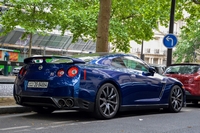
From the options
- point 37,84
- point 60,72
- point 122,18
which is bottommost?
point 37,84

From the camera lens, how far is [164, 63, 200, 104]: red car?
40.0 ft

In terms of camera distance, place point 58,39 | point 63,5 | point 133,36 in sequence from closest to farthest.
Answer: point 63,5 < point 133,36 < point 58,39

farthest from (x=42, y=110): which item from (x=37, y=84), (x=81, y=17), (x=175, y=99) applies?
(x=81, y=17)

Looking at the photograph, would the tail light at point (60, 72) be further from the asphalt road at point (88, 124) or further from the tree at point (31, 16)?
the tree at point (31, 16)

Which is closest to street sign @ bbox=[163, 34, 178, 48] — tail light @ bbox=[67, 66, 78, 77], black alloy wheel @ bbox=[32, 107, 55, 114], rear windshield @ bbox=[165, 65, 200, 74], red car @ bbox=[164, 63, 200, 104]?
rear windshield @ bbox=[165, 65, 200, 74]

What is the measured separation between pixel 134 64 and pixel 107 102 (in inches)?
58.5

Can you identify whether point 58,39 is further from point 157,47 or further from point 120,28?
point 120,28

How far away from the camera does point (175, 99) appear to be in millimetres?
10062

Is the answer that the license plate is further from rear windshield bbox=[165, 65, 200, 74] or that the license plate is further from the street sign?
the street sign

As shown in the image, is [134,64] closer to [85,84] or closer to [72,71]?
[85,84]

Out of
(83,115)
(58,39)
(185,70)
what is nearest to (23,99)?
(83,115)

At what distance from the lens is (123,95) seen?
27.2ft

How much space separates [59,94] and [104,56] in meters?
1.50

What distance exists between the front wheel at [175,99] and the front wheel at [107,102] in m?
2.19
